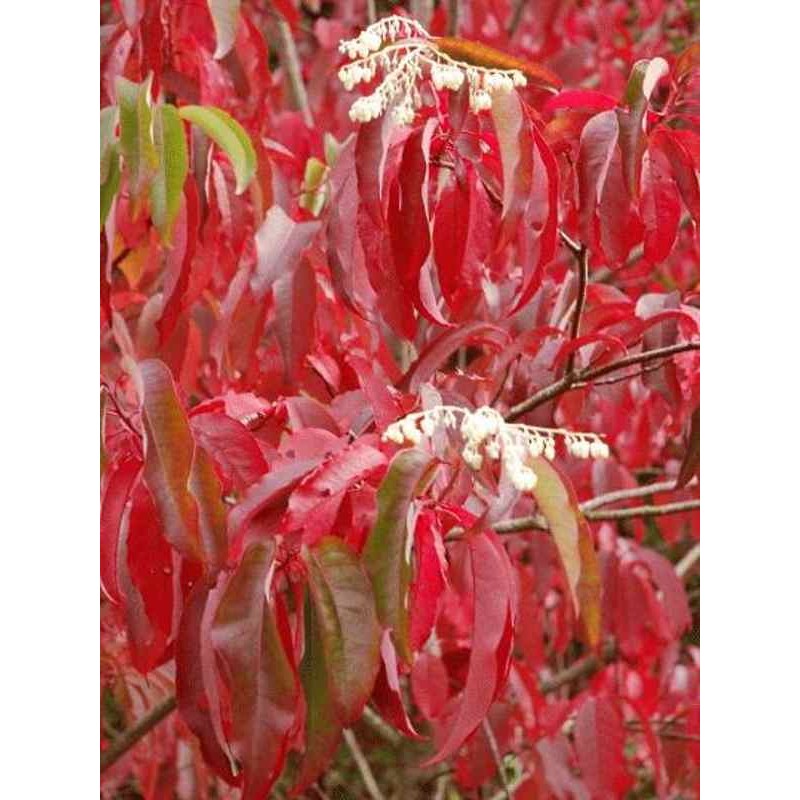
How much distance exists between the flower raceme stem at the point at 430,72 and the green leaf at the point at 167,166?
0.13 meters

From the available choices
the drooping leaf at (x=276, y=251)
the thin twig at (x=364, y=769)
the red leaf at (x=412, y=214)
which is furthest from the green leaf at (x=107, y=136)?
the thin twig at (x=364, y=769)

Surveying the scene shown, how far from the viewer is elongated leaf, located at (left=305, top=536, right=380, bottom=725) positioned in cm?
92

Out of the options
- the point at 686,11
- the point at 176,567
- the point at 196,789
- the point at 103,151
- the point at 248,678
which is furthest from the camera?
the point at 686,11

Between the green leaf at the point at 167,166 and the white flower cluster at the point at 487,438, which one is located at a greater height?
the green leaf at the point at 167,166

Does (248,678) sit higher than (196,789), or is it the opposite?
(248,678)

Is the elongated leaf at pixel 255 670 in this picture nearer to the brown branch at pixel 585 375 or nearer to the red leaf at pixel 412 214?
the red leaf at pixel 412 214

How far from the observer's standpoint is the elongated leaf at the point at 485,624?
0.96 metres

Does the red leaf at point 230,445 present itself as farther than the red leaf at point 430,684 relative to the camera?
No

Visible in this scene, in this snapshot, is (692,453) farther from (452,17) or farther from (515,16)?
(515,16)

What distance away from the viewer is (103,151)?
1.16m
